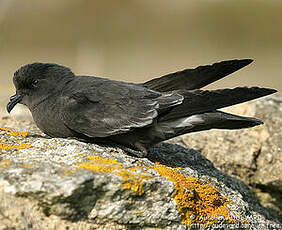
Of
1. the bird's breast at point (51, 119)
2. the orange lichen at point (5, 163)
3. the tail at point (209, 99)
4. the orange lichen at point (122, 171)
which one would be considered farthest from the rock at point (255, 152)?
the orange lichen at point (5, 163)

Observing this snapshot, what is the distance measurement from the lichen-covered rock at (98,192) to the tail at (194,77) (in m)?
0.89

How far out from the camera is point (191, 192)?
3.27m

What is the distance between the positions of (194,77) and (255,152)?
1.23 m

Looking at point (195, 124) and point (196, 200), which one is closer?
point (196, 200)

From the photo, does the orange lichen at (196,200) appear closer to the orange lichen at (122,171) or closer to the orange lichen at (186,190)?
the orange lichen at (186,190)

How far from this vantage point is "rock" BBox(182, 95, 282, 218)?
4656 millimetres

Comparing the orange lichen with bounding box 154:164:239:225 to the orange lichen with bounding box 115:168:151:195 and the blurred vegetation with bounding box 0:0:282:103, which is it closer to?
the orange lichen with bounding box 115:168:151:195

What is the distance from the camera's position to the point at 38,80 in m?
4.28

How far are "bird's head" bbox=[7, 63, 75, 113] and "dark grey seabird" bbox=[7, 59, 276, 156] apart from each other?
0.23 feet

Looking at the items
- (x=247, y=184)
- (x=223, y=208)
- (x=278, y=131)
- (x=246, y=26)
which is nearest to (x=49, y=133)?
(x=223, y=208)

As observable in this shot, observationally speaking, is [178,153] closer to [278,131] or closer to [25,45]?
[278,131]

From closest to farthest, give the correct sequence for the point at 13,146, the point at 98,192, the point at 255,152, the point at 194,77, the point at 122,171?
1. the point at 98,192
2. the point at 122,171
3. the point at 13,146
4. the point at 194,77
5. the point at 255,152

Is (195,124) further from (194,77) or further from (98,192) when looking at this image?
(98,192)

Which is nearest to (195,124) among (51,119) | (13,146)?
(51,119)
